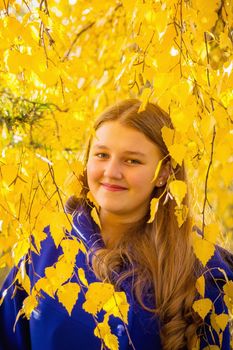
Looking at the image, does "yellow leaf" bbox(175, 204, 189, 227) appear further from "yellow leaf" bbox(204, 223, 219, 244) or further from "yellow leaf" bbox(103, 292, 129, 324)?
"yellow leaf" bbox(103, 292, 129, 324)

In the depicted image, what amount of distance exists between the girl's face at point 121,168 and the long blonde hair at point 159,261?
0.11ft

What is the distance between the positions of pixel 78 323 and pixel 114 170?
37cm

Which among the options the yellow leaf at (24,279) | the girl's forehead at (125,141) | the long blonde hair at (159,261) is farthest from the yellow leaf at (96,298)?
the girl's forehead at (125,141)

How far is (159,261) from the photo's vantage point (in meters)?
1.45

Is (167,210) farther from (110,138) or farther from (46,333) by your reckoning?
(46,333)

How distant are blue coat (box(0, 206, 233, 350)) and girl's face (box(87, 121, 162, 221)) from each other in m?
0.12

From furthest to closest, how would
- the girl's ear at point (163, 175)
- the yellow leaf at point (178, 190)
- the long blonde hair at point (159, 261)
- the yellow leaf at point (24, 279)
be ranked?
the girl's ear at point (163, 175) < the long blonde hair at point (159, 261) < the yellow leaf at point (24, 279) < the yellow leaf at point (178, 190)

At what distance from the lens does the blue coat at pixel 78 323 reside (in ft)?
4.56

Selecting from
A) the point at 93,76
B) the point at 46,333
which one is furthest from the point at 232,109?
the point at 93,76

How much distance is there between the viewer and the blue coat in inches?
54.7

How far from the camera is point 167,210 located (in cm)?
153

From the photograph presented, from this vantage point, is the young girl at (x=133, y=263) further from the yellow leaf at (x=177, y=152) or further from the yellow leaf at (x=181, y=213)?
the yellow leaf at (x=177, y=152)

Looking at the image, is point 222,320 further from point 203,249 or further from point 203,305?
point 203,249

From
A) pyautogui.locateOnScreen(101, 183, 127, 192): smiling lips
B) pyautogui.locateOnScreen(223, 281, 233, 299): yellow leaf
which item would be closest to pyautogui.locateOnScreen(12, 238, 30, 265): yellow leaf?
pyautogui.locateOnScreen(101, 183, 127, 192): smiling lips
